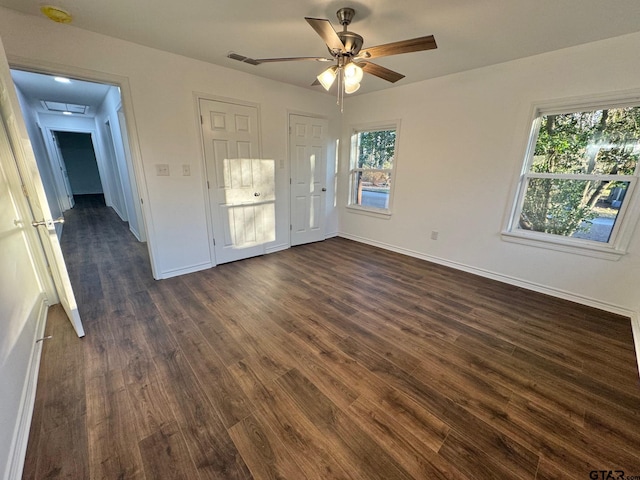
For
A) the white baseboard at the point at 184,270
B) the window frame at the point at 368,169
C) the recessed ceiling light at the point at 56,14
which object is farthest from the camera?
the window frame at the point at 368,169

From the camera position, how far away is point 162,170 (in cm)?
281

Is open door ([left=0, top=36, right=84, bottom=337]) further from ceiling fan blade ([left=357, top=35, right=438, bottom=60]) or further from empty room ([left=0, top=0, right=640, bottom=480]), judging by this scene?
ceiling fan blade ([left=357, top=35, right=438, bottom=60])

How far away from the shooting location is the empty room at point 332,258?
4.34 feet

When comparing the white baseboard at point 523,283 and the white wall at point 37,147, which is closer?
the white baseboard at point 523,283

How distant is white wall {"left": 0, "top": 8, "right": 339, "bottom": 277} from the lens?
2.10m

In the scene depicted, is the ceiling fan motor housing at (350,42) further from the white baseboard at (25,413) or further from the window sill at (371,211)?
the white baseboard at (25,413)

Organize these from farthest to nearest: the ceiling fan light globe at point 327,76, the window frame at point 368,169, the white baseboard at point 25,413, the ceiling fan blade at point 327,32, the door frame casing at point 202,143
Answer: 1. the window frame at point 368,169
2. the door frame casing at point 202,143
3. the ceiling fan light globe at point 327,76
4. the ceiling fan blade at point 327,32
5. the white baseboard at point 25,413

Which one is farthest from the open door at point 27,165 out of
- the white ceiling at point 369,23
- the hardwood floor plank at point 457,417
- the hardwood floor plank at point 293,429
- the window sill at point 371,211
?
the window sill at point 371,211

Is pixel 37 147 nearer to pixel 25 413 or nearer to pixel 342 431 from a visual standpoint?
pixel 25 413

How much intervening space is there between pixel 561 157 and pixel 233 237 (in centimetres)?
383

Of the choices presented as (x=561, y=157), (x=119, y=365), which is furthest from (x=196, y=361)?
(x=561, y=157)

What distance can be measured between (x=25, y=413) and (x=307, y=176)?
366 cm

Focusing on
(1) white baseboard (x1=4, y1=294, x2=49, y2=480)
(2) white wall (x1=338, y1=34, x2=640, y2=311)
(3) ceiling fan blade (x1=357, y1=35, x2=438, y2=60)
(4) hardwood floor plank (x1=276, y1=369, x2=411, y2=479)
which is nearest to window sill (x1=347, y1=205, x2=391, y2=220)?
(2) white wall (x1=338, y1=34, x2=640, y2=311)

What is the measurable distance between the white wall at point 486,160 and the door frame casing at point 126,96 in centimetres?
304
